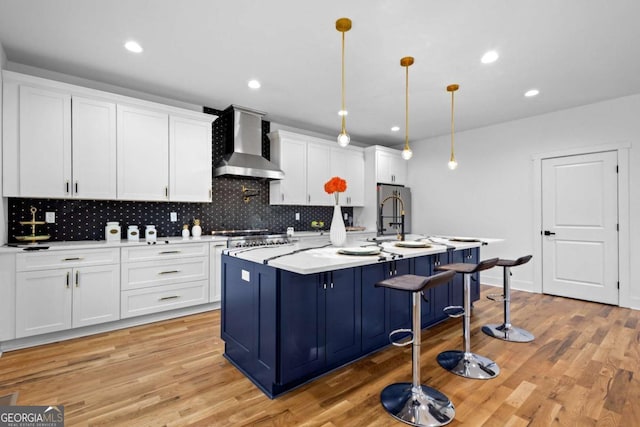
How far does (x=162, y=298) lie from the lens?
3422 millimetres

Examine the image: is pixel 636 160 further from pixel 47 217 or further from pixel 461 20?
pixel 47 217

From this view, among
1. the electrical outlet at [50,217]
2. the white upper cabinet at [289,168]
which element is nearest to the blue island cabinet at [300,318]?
the electrical outlet at [50,217]

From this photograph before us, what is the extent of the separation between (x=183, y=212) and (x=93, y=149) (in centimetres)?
125

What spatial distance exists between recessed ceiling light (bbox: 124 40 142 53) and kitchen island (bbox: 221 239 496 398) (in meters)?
2.03

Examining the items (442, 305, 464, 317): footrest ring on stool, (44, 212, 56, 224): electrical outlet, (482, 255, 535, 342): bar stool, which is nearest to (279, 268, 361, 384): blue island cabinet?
(442, 305, 464, 317): footrest ring on stool

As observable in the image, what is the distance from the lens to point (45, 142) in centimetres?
296

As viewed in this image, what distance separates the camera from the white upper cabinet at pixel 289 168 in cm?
480

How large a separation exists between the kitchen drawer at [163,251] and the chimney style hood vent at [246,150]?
41.3 inches

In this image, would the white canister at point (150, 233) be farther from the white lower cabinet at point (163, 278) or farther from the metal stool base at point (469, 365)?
the metal stool base at point (469, 365)

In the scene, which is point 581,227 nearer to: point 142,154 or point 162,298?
point 162,298

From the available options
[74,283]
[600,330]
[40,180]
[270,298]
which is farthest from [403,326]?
[40,180]

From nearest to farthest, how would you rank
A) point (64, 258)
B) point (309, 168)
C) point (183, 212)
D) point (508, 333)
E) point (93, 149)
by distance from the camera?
1. point (64, 258)
2. point (508, 333)
3. point (93, 149)
4. point (183, 212)
5. point (309, 168)

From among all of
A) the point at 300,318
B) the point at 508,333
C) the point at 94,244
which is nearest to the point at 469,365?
the point at 508,333

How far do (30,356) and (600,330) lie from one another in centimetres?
542
